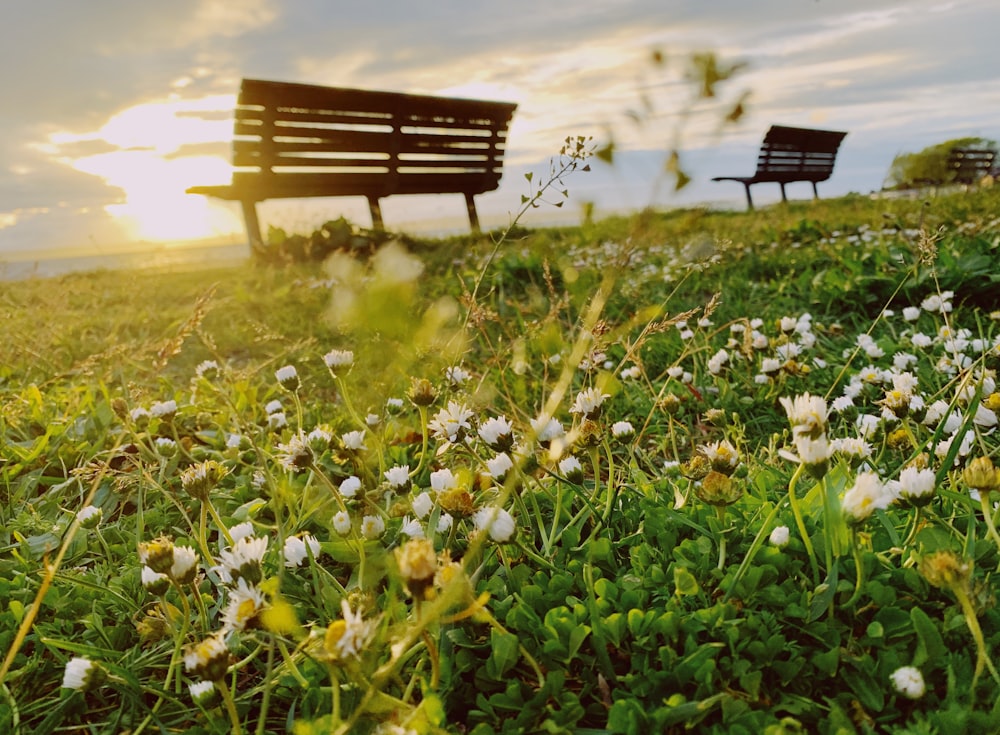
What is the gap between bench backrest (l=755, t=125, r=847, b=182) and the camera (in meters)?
11.2

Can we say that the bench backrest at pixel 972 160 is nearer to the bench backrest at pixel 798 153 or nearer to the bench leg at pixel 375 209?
the bench backrest at pixel 798 153

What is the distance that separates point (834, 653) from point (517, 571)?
1.60ft

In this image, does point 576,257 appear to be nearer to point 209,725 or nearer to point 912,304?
point 912,304

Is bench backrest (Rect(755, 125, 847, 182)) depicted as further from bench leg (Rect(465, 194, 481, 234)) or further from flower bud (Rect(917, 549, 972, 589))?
flower bud (Rect(917, 549, 972, 589))

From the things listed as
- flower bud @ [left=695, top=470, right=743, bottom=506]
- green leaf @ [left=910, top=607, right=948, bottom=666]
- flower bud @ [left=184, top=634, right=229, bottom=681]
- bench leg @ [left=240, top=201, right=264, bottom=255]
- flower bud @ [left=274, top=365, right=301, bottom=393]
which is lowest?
green leaf @ [left=910, top=607, right=948, bottom=666]

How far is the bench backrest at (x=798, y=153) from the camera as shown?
11.2 metres

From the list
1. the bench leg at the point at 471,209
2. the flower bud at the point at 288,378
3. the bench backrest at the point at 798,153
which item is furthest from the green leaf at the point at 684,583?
the bench backrest at the point at 798,153

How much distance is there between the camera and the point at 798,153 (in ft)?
39.3

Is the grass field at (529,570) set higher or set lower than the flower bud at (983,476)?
lower

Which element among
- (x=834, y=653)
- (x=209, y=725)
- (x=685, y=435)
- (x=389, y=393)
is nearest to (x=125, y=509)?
(x=389, y=393)

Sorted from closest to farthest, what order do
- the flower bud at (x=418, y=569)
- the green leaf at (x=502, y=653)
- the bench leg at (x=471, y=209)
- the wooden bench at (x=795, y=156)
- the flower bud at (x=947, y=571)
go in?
the flower bud at (x=418, y=569), the flower bud at (x=947, y=571), the green leaf at (x=502, y=653), the bench leg at (x=471, y=209), the wooden bench at (x=795, y=156)

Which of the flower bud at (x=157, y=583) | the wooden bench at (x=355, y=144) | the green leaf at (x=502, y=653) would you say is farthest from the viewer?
the wooden bench at (x=355, y=144)

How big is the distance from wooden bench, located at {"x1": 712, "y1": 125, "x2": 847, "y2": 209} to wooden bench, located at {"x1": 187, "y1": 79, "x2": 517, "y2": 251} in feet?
12.1

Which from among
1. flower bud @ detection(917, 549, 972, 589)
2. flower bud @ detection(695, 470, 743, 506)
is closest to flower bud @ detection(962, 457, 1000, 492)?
flower bud @ detection(917, 549, 972, 589)
